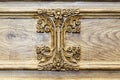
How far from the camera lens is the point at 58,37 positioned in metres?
0.63

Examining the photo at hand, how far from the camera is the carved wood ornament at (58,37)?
63 centimetres

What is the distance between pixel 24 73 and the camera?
2.08 feet

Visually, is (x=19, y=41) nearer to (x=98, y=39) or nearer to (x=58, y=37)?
(x=58, y=37)

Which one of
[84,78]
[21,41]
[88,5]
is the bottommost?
[84,78]

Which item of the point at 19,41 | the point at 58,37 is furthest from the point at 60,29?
the point at 19,41

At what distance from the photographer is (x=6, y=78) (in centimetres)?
63

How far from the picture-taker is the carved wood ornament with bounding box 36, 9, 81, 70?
2.07 feet

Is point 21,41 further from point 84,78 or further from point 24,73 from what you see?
point 84,78

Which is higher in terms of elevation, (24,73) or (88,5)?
(88,5)

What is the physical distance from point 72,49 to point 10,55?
7.2 inches

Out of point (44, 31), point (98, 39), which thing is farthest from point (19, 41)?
point (98, 39)

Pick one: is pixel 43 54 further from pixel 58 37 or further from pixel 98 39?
pixel 98 39

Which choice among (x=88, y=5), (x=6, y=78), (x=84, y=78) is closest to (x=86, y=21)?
(x=88, y=5)

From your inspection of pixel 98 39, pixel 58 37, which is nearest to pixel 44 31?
pixel 58 37
